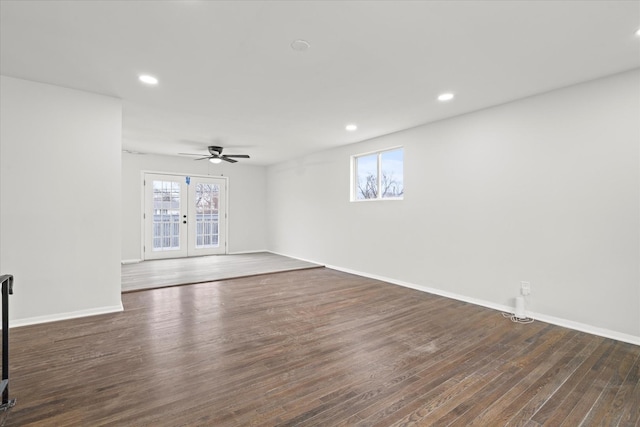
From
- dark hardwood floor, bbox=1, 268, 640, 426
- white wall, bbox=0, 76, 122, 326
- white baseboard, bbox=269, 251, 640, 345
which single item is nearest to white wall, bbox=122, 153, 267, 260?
white wall, bbox=0, 76, 122, 326

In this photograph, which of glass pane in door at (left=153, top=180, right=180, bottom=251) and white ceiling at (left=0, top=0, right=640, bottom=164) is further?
glass pane in door at (left=153, top=180, right=180, bottom=251)

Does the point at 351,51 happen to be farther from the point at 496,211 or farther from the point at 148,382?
the point at 148,382

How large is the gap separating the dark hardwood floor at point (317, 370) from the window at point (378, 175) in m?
2.32

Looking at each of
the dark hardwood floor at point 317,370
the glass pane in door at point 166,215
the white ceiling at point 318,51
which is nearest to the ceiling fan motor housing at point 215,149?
the white ceiling at point 318,51

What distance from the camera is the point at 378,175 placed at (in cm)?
561

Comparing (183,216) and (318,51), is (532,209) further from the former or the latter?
(183,216)

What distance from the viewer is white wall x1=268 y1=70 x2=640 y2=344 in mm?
2918

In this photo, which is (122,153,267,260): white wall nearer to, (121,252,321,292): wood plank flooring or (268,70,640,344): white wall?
(121,252,321,292): wood plank flooring

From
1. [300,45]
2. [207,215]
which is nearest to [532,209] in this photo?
[300,45]

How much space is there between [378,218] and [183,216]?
533 centimetres

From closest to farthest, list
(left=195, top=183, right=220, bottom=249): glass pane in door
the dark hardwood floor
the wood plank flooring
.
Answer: the dark hardwood floor
the wood plank flooring
(left=195, top=183, right=220, bottom=249): glass pane in door

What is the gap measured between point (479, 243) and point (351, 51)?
9.74ft

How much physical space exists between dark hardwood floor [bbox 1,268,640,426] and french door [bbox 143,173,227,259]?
438 cm

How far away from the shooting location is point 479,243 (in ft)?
13.1
